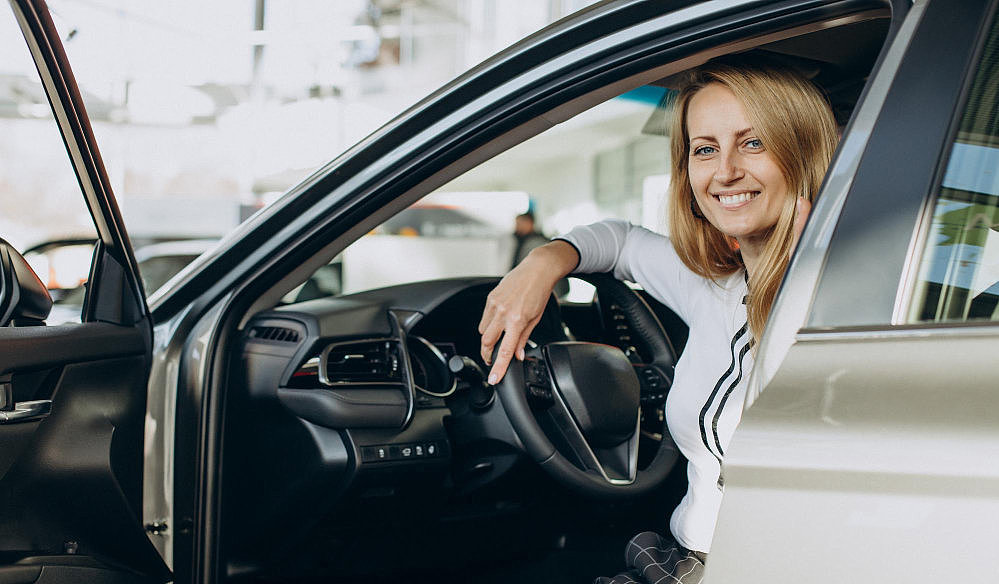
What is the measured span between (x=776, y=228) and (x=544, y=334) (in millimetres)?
674

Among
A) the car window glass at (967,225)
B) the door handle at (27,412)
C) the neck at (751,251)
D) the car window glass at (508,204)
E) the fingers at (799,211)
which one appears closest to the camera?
the car window glass at (967,225)

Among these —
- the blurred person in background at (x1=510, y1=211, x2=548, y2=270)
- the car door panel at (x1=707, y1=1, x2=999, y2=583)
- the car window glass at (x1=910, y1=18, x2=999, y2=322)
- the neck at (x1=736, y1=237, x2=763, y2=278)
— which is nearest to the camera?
the car door panel at (x1=707, y1=1, x2=999, y2=583)

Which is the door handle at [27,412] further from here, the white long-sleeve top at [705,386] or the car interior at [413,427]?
the white long-sleeve top at [705,386]

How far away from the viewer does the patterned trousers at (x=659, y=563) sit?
1.49 metres

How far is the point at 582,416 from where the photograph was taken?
1.77m

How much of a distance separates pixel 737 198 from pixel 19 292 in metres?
1.15

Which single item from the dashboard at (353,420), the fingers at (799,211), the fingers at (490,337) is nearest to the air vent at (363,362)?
the dashboard at (353,420)

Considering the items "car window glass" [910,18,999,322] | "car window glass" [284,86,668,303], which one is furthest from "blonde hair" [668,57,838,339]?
Result: "car window glass" [284,86,668,303]

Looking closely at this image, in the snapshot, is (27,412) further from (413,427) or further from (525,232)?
(525,232)

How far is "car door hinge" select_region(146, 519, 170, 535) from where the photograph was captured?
1594 mm

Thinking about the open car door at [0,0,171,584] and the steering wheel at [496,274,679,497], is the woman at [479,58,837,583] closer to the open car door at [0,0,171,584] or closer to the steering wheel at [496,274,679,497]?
the steering wheel at [496,274,679,497]

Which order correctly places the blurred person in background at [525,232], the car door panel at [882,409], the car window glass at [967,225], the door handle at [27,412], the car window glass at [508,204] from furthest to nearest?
the car window glass at [508,204] → the blurred person in background at [525,232] → the door handle at [27,412] → the car window glass at [967,225] → the car door panel at [882,409]

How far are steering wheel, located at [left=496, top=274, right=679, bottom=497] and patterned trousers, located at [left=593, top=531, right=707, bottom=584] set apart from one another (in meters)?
0.19

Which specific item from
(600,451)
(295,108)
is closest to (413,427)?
(600,451)
